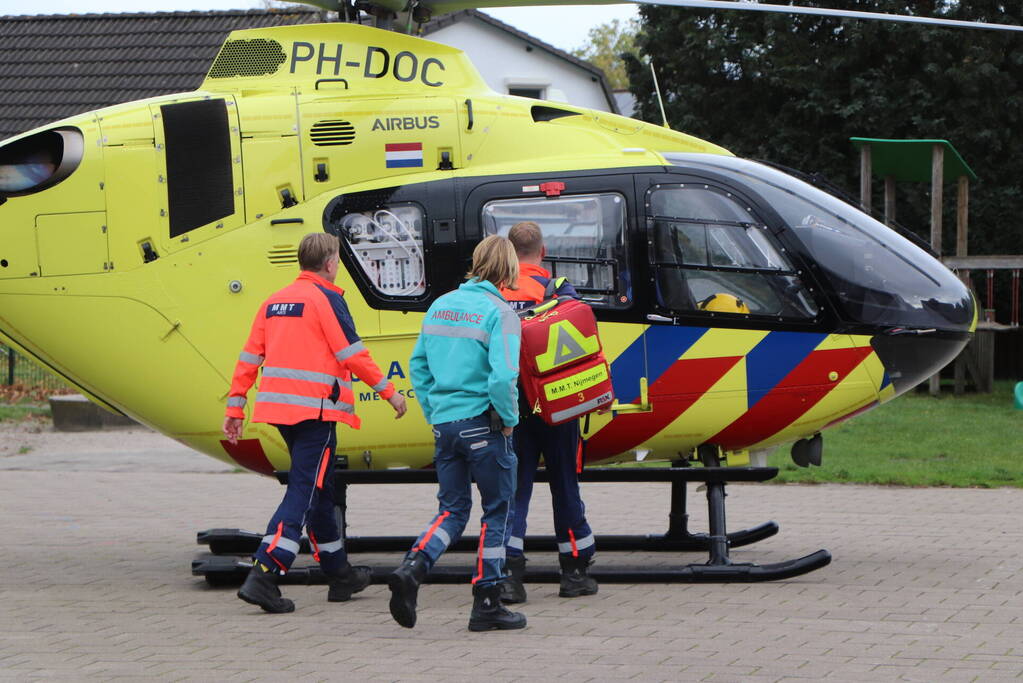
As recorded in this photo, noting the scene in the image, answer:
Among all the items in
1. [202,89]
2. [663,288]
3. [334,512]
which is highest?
[202,89]

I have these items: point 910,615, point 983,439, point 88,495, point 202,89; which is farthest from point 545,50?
point 910,615

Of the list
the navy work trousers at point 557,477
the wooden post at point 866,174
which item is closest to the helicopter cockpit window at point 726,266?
the navy work trousers at point 557,477

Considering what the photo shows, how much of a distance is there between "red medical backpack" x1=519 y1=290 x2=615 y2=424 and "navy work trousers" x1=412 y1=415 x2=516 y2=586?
0.46 meters

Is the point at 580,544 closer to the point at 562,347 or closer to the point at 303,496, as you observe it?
the point at 562,347

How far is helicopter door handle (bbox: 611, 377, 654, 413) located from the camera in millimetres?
7816

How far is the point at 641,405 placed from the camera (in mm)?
7828

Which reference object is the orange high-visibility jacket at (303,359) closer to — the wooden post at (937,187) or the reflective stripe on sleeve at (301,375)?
the reflective stripe on sleeve at (301,375)

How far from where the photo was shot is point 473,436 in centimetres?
654

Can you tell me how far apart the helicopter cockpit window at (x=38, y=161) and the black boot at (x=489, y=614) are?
3.38 m

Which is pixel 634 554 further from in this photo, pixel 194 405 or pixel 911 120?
pixel 911 120

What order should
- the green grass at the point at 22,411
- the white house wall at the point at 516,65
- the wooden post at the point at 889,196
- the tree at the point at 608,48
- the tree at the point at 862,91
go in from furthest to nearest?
the tree at the point at 608,48 < the white house wall at the point at 516,65 < the tree at the point at 862,91 < the wooden post at the point at 889,196 < the green grass at the point at 22,411

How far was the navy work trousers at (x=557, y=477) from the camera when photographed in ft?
24.0

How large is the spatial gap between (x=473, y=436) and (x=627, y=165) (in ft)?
7.13

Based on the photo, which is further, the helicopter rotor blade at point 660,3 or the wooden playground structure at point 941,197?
the wooden playground structure at point 941,197
